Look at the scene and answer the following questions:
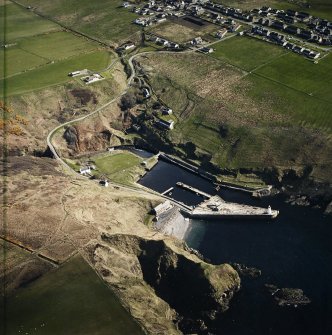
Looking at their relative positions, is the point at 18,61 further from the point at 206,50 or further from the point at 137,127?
the point at 206,50

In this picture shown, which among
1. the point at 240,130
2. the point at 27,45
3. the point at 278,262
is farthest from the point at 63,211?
the point at 27,45

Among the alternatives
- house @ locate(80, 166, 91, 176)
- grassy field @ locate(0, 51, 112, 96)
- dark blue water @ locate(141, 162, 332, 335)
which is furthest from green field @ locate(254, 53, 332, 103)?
house @ locate(80, 166, 91, 176)

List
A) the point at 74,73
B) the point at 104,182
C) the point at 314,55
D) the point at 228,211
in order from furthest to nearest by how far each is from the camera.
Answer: the point at 314,55, the point at 74,73, the point at 104,182, the point at 228,211

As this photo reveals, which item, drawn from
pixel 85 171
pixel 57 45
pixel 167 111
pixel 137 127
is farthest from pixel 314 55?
pixel 57 45

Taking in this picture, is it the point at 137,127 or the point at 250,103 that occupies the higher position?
the point at 250,103

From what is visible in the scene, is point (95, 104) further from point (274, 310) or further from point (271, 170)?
point (274, 310)

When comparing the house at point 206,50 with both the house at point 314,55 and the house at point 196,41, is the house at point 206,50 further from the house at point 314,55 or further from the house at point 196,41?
the house at point 314,55

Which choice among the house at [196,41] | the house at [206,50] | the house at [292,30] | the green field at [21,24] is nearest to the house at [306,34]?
the house at [292,30]
